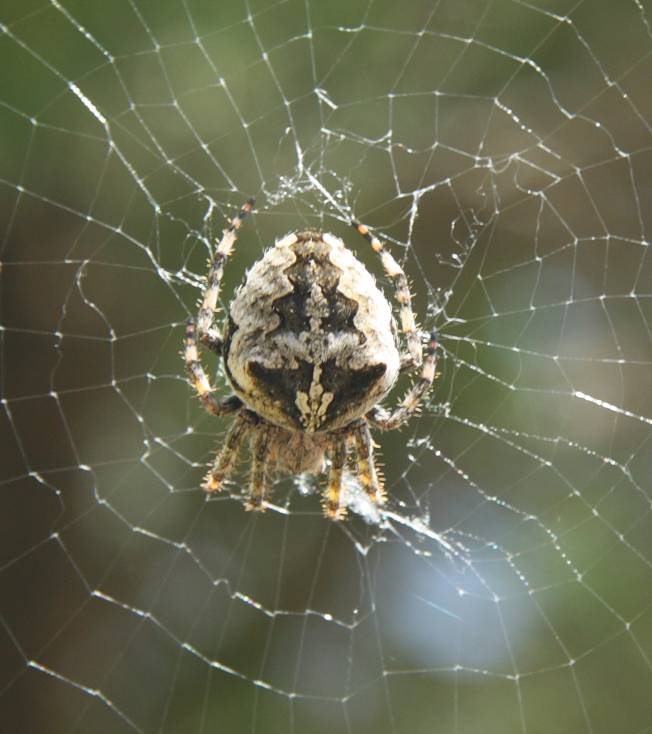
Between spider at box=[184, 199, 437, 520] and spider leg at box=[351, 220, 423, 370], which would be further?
spider leg at box=[351, 220, 423, 370]

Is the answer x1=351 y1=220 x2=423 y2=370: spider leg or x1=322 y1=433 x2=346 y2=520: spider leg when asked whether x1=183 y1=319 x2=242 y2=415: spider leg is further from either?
x1=351 y1=220 x2=423 y2=370: spider leg

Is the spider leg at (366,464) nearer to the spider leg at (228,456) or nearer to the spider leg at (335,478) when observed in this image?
the spider leg at (335,478)

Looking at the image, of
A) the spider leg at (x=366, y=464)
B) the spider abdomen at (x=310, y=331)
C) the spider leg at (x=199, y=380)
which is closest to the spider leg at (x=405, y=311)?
the spider abdomen at (x=310, y=331)

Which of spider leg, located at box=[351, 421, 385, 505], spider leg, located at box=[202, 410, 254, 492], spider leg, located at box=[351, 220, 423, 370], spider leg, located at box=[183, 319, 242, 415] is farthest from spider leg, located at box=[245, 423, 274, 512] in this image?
spider leg, located at box=[351, 220, 423, 370]

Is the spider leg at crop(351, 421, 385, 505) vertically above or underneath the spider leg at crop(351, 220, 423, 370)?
underneath

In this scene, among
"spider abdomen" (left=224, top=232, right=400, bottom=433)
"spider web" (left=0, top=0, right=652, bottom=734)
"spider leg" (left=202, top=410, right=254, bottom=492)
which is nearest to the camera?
"spider abdomen" (left=224, top=232, right=400, bottom=433)

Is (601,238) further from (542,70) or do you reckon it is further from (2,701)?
(2,701)

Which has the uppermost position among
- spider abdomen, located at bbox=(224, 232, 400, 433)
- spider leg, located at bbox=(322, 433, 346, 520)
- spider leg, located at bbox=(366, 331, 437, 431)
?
spider abdomen, located at bbox=(224, 232, 400, 433)

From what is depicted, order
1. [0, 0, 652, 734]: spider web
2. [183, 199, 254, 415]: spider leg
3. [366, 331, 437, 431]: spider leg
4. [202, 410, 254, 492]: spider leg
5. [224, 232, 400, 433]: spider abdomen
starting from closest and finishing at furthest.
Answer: [224, 232, 400, 433]: spider abdomen < [183, 199, 254, 415]: spider leg < [366, 331, 437, 431]: spider leg < [202, 410, 254, 492]: spider leg < [0, 0, 652, 734]: spider web
